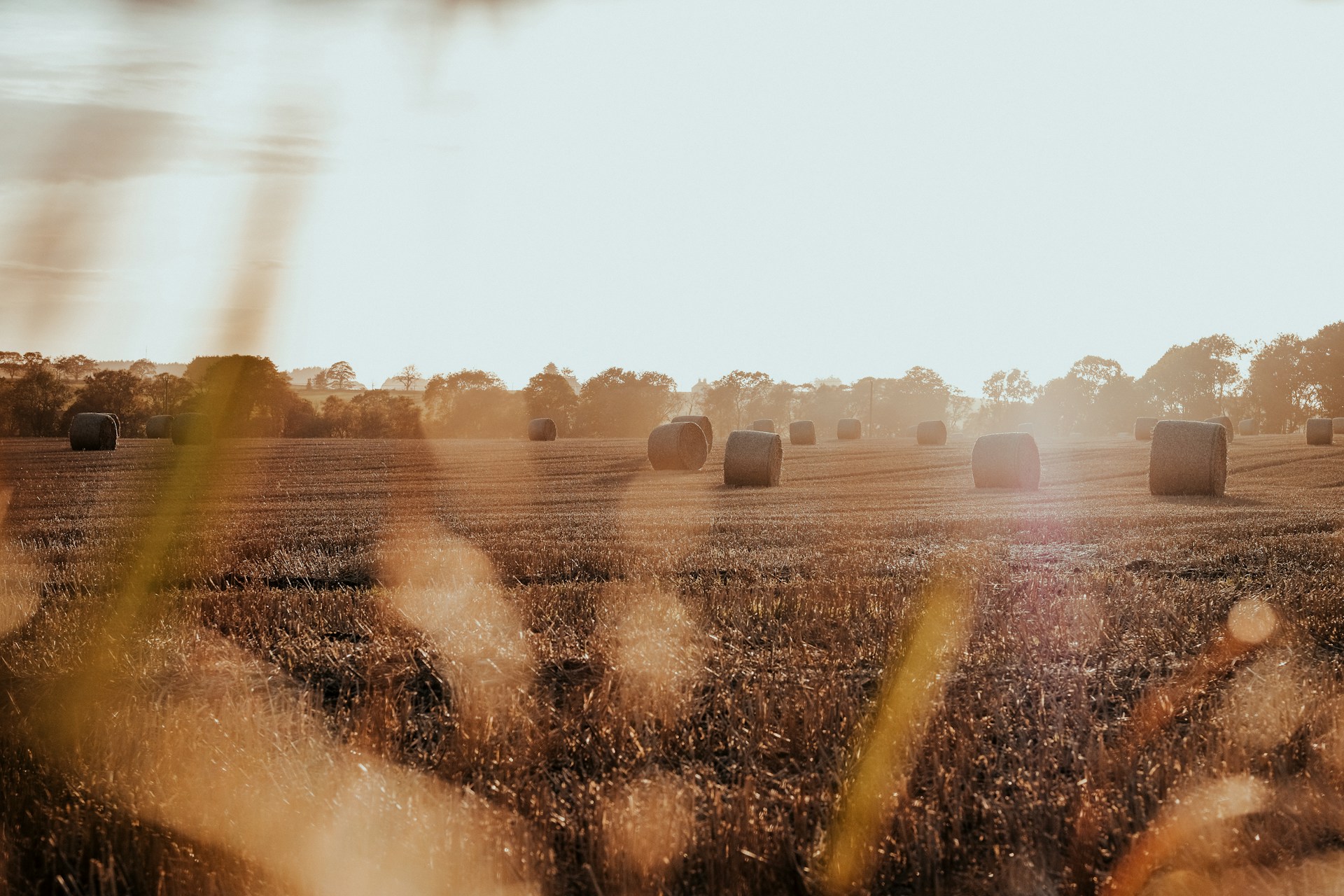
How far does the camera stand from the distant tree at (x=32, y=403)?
173 feet

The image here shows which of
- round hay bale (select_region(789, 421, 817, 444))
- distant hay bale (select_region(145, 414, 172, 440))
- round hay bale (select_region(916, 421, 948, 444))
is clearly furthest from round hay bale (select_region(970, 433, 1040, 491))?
distant hay bale (select_region(145, 414, 172, 440))

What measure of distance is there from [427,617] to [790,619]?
232 cm

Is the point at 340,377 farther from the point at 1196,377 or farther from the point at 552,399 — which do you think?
the point at 1196,377

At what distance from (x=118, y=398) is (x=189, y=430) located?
13.9 m

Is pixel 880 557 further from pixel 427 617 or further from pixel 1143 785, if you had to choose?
pixel 1143 785

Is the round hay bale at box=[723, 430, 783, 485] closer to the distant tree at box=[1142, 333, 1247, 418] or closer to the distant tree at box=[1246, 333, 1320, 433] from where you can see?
the distant tree at box=[1246, 333, 1320, 433]

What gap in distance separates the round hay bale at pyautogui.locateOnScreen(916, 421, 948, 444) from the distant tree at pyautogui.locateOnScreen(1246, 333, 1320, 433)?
229ft

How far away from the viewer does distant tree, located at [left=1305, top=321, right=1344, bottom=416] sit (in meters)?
102

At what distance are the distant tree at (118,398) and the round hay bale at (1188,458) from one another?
174 feet

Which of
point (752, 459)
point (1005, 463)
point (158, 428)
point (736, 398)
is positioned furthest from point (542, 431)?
point (736, 398)

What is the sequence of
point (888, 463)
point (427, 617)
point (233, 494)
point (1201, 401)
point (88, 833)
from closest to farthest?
point (88, 833) < point (427, 617) < point (233, 494) < point (888, 463) < point (1201, 401)

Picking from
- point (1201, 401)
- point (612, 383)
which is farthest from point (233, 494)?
point (1201, 401)

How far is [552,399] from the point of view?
247ft

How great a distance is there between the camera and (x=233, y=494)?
22.2 meters
